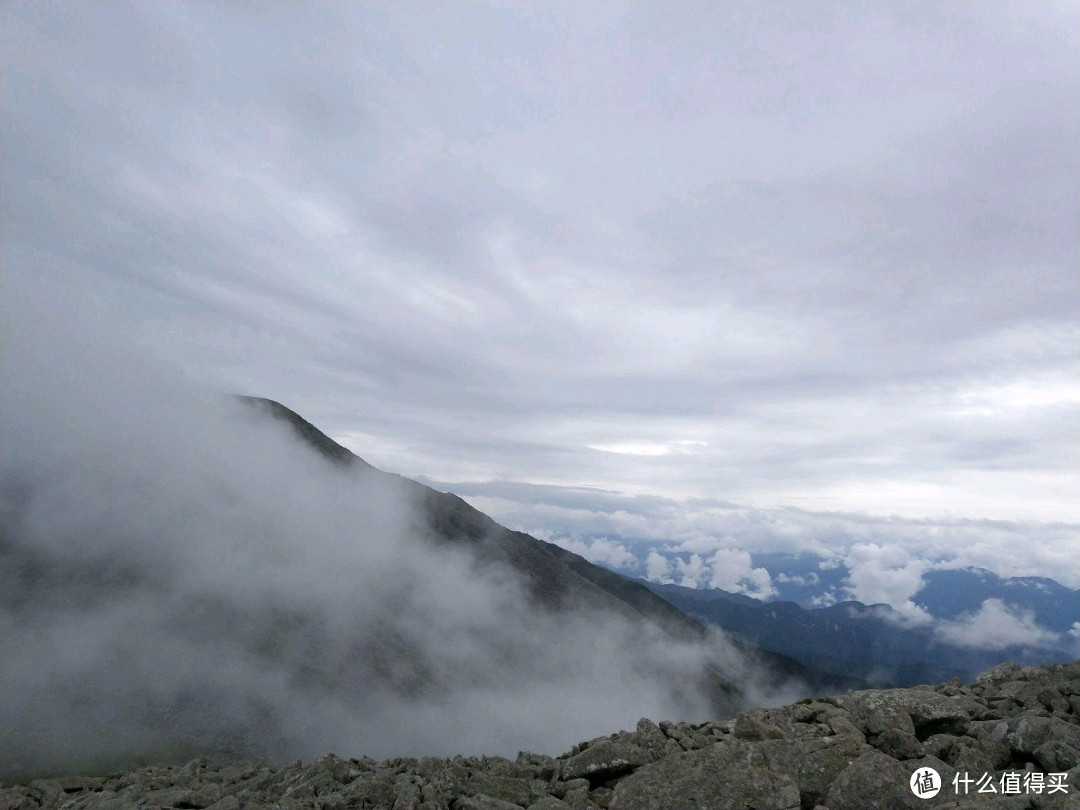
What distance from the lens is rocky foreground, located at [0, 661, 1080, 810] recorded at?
643 inches

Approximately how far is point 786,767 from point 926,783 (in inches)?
142

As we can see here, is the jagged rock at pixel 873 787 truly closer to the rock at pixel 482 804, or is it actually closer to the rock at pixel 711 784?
the rock at pixel 711 784

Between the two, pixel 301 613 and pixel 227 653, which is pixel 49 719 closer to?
pixel 227 653

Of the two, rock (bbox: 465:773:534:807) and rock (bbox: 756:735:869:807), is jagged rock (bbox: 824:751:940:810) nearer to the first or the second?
rock (bbox: 756:735:869:807)

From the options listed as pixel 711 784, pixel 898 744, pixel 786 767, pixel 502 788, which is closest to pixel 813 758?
pixel 786 767

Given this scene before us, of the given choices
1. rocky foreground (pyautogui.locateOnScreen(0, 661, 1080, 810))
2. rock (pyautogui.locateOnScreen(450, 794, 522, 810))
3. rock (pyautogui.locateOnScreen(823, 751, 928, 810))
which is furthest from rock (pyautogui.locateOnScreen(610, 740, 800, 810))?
rock (pyautogui.locateOnScreen(450, 794, 522, 810))

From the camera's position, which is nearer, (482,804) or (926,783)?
(926,783)

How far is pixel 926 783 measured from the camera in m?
16.4

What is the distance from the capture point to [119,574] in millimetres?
180375

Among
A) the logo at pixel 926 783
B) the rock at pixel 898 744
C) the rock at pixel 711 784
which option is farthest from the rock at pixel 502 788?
the rock at pixel 898 744

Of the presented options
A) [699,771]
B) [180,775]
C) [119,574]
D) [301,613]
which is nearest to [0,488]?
[119,574]

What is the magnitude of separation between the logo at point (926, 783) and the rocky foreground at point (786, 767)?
47mm

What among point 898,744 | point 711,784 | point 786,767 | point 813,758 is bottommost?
point 711,784

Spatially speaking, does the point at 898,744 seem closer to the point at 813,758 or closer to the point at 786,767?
the point at 813,758
